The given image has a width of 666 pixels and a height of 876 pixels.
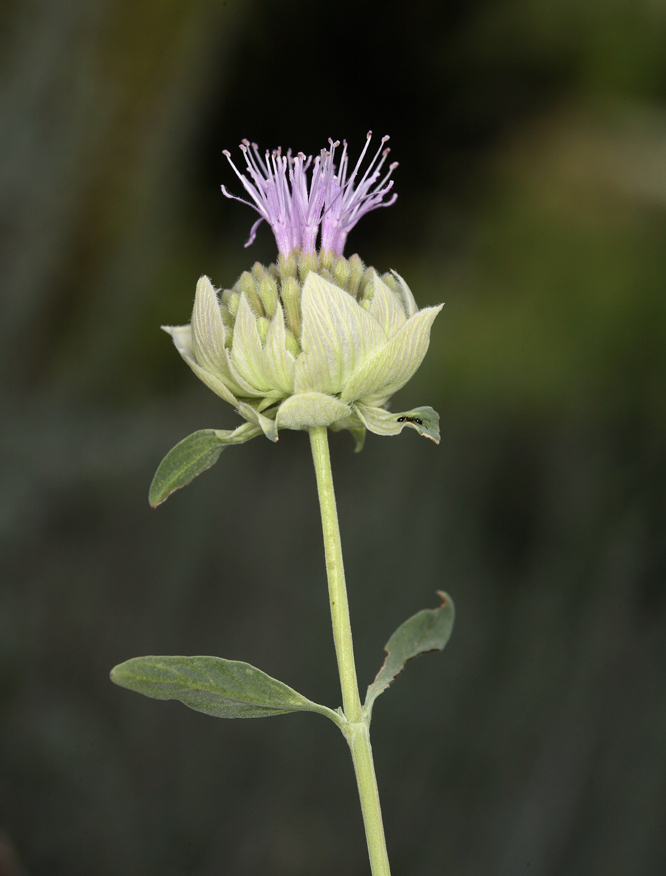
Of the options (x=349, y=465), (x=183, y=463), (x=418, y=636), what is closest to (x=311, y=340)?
(x=183, y=463)

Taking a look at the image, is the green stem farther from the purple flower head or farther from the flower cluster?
the purple flower head

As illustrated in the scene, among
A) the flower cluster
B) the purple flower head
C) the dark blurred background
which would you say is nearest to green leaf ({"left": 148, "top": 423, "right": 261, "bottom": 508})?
the flower cluster

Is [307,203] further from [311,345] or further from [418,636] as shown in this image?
[418,636]

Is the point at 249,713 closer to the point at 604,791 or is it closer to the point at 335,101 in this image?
the point at 604,791

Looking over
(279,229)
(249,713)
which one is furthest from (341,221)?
(249,713)

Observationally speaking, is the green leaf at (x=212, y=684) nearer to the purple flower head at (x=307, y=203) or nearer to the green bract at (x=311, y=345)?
the green bract at (x=311, y=345)

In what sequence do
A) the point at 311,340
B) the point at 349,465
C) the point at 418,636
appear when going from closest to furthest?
the point at 311,340 → the point at 418,636 → the point at 349,465
